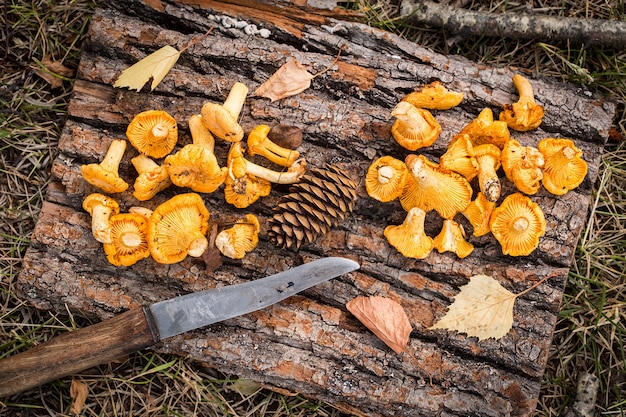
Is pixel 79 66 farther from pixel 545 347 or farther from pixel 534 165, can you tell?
pixel 545 347

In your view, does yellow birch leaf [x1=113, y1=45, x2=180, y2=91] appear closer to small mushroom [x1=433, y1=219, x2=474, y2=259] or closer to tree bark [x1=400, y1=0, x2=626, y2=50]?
tree bark [x1=400, y1=0, x2=626, y2=50]

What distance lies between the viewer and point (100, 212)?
3.55 metres

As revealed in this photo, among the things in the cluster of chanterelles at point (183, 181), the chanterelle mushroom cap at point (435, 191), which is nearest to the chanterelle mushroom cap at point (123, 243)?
the cluster of chanterelles at point (183, 181)

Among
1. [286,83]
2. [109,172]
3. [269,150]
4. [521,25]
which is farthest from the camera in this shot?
[521,25]

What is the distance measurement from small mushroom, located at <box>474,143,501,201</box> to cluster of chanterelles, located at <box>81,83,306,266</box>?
114 centimetres

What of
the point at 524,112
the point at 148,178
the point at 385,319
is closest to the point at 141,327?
the point at 148,178

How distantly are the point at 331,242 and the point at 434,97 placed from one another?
1.18 metres

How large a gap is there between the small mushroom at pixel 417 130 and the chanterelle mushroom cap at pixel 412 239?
0.44 meters

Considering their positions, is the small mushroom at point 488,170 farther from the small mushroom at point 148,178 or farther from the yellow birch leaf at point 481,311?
the small mushroom at point 148,178

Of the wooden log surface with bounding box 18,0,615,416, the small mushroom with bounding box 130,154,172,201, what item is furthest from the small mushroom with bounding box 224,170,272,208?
the small mushroom with bounding box 130,154,172,201

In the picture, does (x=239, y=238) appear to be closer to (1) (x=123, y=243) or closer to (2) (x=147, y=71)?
(1) (x=123, y=243)

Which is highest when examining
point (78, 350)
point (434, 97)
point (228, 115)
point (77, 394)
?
point (434, 97)

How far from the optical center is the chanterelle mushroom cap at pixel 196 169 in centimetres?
337

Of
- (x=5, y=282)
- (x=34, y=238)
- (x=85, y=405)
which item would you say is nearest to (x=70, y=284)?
(x=34, y=238)
